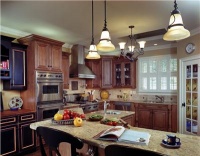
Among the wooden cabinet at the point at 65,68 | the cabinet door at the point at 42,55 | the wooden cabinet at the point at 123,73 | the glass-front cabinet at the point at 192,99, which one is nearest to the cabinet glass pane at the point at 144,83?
the wooden cabinet at the point at 123,73

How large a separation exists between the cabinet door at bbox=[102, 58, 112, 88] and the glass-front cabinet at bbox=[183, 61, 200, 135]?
2.59 m

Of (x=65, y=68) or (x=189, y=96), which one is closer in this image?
(x=189, y=96)

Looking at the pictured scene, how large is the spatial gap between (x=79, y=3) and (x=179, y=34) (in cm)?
160

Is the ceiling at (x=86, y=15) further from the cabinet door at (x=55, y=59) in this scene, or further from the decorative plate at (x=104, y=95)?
the decorative plate at (x=104, y=95)

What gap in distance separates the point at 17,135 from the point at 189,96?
4093 mm

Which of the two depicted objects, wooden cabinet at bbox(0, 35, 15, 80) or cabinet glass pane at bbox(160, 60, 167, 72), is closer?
wooden cabinet at bbox(0, 35, 15, 80)

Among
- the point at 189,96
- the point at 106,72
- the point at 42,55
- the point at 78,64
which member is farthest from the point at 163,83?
the point at 42,55

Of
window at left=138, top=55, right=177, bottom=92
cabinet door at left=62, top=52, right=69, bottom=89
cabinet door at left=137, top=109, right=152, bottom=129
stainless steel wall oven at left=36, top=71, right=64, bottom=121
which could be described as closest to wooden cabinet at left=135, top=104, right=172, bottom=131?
cabinet door at left=137, top=109, right=152, bottom=129

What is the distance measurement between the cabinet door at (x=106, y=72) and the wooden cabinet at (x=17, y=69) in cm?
290

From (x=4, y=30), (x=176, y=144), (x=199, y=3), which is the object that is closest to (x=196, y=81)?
(x=199, y=3)

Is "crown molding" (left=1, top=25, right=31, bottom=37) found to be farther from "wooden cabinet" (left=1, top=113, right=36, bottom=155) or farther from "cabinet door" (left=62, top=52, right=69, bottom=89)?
"wooden cabinet" (left=1, top=113, right=36, bottom=155)

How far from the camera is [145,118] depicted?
516 cm

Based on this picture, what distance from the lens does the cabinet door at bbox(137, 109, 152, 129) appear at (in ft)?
16.7

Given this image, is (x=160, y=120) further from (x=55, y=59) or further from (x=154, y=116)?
(x=55, y=59)
